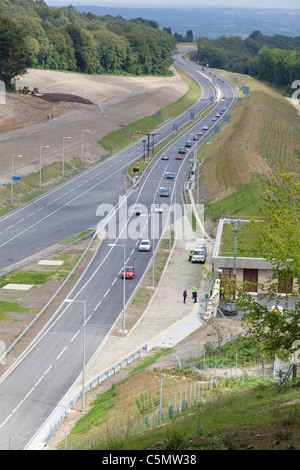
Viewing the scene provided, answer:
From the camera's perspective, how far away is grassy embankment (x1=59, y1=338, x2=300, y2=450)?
27.4 meters

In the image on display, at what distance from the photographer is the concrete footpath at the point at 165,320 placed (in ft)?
208

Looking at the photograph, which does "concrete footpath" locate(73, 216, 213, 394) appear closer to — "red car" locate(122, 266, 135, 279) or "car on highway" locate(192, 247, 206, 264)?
"car on highway" locate(192, 247, 206, 264)

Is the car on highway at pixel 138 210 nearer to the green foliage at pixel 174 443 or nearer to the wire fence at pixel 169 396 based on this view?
the wire fence at pixel 169 396

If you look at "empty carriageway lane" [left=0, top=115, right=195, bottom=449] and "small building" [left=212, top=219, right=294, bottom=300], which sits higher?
"small building" [left=212, top=219, right=294, bottom=300]

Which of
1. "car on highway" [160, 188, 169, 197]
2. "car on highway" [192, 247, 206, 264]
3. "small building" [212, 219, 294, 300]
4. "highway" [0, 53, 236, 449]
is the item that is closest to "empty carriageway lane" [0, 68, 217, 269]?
"highway" [0, 53, 236, 449]

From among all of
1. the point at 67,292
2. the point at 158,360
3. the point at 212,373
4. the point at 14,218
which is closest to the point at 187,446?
the point at 212,373

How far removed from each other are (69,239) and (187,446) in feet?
234

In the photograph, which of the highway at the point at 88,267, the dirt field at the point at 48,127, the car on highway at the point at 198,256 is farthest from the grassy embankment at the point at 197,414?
the dirt field at the point at 48,127

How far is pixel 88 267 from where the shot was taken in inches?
3420

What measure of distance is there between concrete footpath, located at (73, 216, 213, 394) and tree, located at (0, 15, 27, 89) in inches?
4118

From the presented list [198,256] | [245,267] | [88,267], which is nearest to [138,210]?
[198,256]

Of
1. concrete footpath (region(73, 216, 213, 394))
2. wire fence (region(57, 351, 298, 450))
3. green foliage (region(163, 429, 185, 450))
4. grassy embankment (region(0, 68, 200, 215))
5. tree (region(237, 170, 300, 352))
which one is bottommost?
concrete footpath (region(73, 216, 213, 394))
